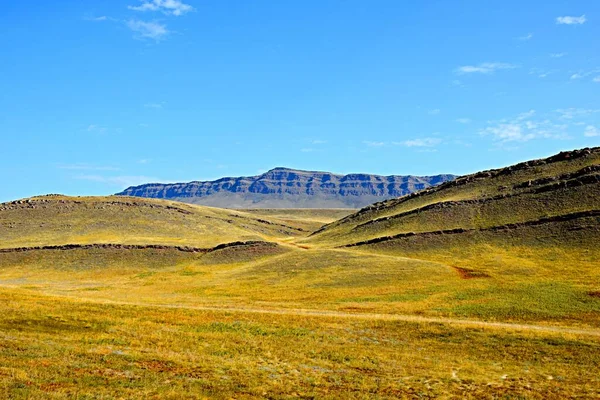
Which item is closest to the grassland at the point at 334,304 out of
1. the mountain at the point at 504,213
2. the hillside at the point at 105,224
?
the mountain at the point at 504,213

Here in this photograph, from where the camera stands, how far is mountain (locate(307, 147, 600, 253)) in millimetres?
98062

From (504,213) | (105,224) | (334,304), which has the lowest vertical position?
(334,304)

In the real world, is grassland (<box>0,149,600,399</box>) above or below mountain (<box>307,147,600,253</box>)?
below

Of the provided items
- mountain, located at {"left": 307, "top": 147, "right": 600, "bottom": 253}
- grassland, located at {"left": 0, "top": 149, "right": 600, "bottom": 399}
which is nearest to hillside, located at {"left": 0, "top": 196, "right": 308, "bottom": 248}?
grassland, located at {"left": 0, "top": 149, "right": 600, "bottom": 399}

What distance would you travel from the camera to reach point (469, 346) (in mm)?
36344

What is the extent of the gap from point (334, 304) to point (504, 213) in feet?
228

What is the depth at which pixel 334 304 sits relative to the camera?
2360 inches

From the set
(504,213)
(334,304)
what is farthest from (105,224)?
(504,213)

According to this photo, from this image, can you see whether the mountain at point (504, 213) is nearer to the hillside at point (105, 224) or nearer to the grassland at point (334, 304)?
the grassland at point (334, 304)

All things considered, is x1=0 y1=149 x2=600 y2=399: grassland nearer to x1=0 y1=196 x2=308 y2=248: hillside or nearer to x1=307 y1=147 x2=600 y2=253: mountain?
x1=307 y1=147 x2=600 y2=253: mountain

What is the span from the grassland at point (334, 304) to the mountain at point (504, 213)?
1.76 feet

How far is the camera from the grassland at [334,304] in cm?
2525

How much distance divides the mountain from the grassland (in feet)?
1.76

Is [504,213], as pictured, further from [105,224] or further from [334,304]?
[105,224]
